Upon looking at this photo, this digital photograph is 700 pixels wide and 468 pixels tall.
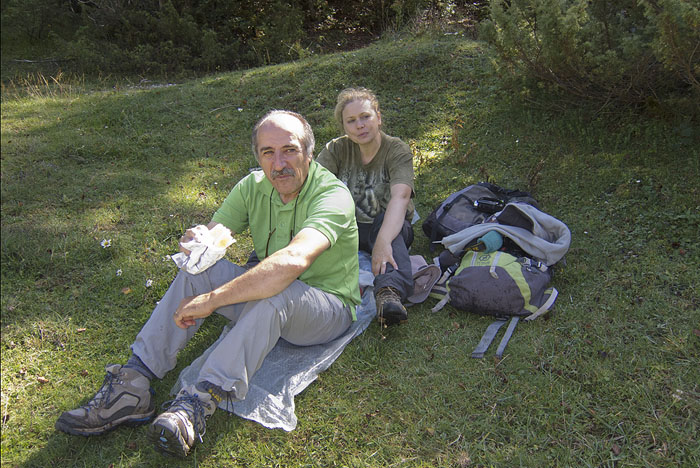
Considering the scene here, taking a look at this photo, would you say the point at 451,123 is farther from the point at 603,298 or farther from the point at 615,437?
the point at 615,437

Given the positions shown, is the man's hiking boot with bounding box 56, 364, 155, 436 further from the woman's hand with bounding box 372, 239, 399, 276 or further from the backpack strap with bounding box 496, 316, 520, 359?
the backpack strap with bounding box 496, 316, 520, 359

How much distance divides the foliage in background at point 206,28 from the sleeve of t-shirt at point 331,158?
21.3 feet

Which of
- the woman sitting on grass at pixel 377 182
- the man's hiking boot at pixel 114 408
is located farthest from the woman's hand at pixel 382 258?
the man's hiking boot at pixel 114 408

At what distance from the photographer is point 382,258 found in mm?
3348

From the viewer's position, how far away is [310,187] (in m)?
2.83

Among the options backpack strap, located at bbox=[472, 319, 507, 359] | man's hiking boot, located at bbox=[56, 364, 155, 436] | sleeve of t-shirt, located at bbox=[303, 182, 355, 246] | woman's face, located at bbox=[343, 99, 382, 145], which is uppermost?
woman's face, located at bbox=[343, 99, 382, 145]

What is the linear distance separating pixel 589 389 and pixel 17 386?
3.18m

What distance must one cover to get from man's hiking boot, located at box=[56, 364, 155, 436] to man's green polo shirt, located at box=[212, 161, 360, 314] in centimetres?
98

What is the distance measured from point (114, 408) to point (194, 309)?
660 mm

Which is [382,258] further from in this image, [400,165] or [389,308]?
[400,165]

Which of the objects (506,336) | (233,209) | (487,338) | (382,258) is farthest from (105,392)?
(506,336)

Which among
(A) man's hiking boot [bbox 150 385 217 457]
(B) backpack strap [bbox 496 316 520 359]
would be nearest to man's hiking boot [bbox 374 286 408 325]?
(B) backpack strap [bbox 496 316 520 359]

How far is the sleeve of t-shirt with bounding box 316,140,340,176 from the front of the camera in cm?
388

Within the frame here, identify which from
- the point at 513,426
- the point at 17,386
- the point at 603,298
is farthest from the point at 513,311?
the point at 17,386
